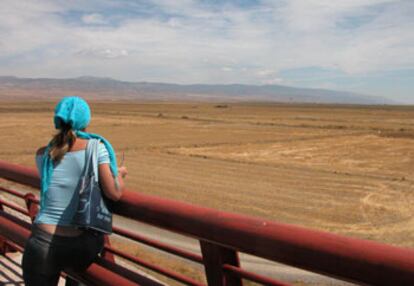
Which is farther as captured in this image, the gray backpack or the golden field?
the golden field

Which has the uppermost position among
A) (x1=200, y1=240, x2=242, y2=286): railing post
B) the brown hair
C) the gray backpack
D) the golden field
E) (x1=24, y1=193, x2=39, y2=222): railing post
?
the brown hair

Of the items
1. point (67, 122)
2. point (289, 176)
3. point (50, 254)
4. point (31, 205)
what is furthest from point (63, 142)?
point (289, 176)

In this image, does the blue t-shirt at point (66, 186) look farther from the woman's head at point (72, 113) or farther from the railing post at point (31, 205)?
the railing post at point (31, 205)

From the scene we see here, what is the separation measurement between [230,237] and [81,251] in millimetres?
1084

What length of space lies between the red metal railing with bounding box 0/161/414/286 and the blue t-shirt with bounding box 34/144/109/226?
0.79ft

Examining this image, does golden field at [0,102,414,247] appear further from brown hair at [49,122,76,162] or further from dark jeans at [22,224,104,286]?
brown hair at [49,122,76,162]

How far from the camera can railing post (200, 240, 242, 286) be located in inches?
82.7

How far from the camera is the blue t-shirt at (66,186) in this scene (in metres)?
2.57

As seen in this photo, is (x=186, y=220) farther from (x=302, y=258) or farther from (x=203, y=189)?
(x=203, y=189)

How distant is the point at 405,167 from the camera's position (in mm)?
19844

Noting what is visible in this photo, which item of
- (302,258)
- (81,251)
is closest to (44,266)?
(81,251)

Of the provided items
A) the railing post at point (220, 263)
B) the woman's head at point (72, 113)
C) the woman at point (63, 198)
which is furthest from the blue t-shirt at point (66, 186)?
the railing post at point (220, 263)

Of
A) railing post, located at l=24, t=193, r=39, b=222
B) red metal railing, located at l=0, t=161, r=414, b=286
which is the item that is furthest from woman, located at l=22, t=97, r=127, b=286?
railing post, located at l=24, t=193, r=39, b=222

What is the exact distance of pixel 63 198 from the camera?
8.47ft
